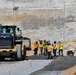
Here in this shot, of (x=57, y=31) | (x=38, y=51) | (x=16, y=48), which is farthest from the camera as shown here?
(x=57, y=31)

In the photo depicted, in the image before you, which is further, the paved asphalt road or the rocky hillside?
the rocky hillside

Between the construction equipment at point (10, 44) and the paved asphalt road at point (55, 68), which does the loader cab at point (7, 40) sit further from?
the paved asphalt road at point (55, 68)

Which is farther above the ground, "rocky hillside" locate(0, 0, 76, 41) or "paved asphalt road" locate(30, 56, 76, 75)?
"rocky hillside" locate(0, 0, 76, 41)

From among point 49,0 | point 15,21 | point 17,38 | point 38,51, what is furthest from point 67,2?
point 17,38

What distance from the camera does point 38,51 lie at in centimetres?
4312

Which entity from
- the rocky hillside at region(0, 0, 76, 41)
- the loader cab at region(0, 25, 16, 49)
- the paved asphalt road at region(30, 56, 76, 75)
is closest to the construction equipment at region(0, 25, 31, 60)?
the loader cab at region(0, 25, 16, 49)

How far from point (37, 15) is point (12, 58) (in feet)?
56.1

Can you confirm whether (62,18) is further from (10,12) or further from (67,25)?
(10,12)

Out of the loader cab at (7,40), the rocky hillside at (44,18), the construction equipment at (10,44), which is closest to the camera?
the construction equipment at (10,44)

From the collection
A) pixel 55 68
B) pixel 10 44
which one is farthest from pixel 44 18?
pixel 55 68

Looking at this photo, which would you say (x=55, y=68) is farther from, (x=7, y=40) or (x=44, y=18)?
(x=44, y=18)

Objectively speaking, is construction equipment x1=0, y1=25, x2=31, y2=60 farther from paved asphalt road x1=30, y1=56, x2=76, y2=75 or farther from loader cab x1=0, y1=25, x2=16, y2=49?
paved asphalt road x1=30, y1=56, x2=76, y2=75

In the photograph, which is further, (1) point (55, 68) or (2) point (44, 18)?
(2) point (44, 18)

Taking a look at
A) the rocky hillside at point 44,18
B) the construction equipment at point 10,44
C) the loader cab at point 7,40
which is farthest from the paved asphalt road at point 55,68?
the rocky hillside at point 44,18
